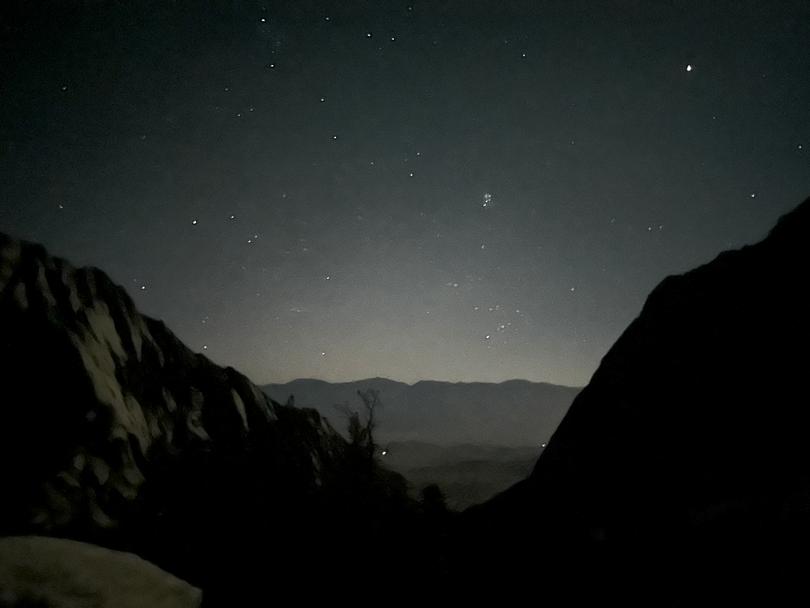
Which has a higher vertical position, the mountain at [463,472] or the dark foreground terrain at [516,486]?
the dark foreground terrain at [516,486]

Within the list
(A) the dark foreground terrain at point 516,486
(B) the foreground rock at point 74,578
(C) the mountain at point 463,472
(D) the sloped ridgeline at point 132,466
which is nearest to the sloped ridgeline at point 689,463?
(A) the dark foreground terrain at point 516,486

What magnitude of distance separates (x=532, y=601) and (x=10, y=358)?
14486 millimetres

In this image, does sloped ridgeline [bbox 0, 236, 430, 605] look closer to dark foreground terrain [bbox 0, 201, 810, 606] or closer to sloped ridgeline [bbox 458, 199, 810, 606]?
dark foreground terrain [bbox 0, 201, 810, 606]

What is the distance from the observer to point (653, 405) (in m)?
9.29

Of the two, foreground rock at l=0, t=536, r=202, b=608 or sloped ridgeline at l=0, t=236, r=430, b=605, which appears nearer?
foreground rock at l=0, t=536, r=202, b=608

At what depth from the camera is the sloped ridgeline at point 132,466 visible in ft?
33.1

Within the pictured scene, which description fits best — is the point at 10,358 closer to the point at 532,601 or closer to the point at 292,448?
the point at 292,448

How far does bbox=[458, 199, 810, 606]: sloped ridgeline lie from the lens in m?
4.25

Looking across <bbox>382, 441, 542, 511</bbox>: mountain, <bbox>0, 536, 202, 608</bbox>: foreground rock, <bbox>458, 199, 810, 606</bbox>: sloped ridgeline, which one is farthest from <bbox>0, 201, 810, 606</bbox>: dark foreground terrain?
<bbox>382, 441, 542, 511</bbox>: mountain

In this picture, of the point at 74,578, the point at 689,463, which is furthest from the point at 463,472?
the point at 74,578

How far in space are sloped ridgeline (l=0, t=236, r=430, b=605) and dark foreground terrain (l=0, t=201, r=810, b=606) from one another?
52mm

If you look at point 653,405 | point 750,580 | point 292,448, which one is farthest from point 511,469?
point 750,580

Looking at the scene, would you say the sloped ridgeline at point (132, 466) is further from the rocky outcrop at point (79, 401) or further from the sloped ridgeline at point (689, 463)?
the sloped ridgeline at point (689, 463)

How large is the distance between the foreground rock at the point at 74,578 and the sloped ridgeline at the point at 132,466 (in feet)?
15.7
